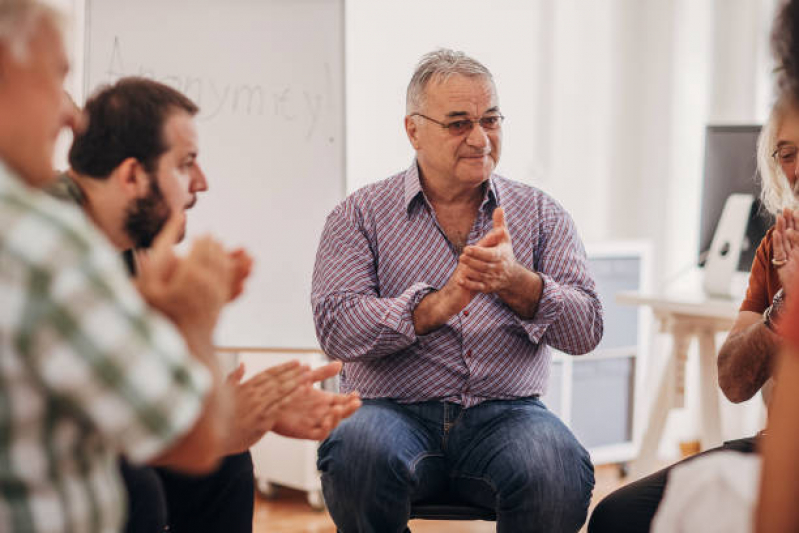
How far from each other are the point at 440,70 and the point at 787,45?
41.5 inches

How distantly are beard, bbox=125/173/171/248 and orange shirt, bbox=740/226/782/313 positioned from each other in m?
1.18

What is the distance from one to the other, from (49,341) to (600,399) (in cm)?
→ 292

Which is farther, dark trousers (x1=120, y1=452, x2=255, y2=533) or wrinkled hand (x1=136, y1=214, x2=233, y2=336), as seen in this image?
dark trousers (x1=120, y1=452, x2=255, y2=533)

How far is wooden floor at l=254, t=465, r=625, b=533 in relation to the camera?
283 centimetres

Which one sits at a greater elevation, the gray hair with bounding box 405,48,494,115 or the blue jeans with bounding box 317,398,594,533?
the gray hair with bounding box 405,48,494,115

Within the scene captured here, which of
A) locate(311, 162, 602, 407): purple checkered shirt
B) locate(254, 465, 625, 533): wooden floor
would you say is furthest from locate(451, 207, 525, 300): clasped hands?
locate(254, 465, 625, 533): wooden floor

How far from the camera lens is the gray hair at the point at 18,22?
766 mm

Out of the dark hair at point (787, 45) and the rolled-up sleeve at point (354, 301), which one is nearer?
the dark hair at point (787, 45)

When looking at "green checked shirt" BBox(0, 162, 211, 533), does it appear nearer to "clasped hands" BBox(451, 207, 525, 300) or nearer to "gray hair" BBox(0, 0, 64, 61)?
"gray hair" BBox(0, 0, 64, 61)

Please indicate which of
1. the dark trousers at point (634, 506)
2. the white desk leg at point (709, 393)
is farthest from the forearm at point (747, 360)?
the white desk leg at point (709, 393)

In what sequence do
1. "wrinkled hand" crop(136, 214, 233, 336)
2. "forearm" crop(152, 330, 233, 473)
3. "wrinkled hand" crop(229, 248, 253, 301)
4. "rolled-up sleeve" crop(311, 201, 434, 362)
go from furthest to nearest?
"rolled-up sleeve" crop(311, 201, 434, 362) → "wrinkled hand" crop(229, 248, 253, 301) → "wrinkled hand" crop(136, 214, 233, 336) → "forearm" crop(152, 330, 233, 473)

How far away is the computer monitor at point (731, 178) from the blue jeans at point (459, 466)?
3.63 ft

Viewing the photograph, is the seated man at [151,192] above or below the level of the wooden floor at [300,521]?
above

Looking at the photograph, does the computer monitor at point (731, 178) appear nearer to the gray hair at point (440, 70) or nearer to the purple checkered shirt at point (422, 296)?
the purple checkered shirt at point (422, 296)
